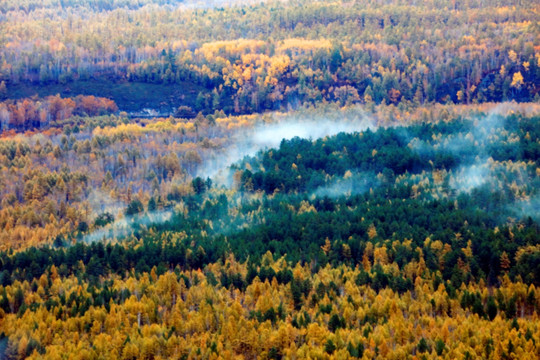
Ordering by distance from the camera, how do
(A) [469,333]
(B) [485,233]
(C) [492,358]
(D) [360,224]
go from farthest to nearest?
1. (D) [360,224]
2. (B) [485,233]
3. (A) [469,333]
4. (C) [492,358]

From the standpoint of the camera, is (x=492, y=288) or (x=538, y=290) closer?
(x=538, y=290)

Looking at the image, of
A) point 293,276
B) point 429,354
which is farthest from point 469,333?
point 293,276

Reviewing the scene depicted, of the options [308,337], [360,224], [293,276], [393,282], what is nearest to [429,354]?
[308,337]

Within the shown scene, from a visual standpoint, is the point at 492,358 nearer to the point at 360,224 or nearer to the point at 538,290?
the point at 538,290

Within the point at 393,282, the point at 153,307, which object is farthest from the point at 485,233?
the point at 153,307

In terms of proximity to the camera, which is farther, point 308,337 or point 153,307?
point 153,307

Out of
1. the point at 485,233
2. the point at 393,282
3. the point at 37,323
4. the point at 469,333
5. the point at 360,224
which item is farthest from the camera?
the point at 360,224

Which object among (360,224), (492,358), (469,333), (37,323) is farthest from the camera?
(360,224)

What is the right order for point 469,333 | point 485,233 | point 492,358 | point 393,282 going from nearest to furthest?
1. point 492,358
2. point 469,333
3. point 393,282
4. point 485,233

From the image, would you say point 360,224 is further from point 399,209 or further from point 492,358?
point 492,358
